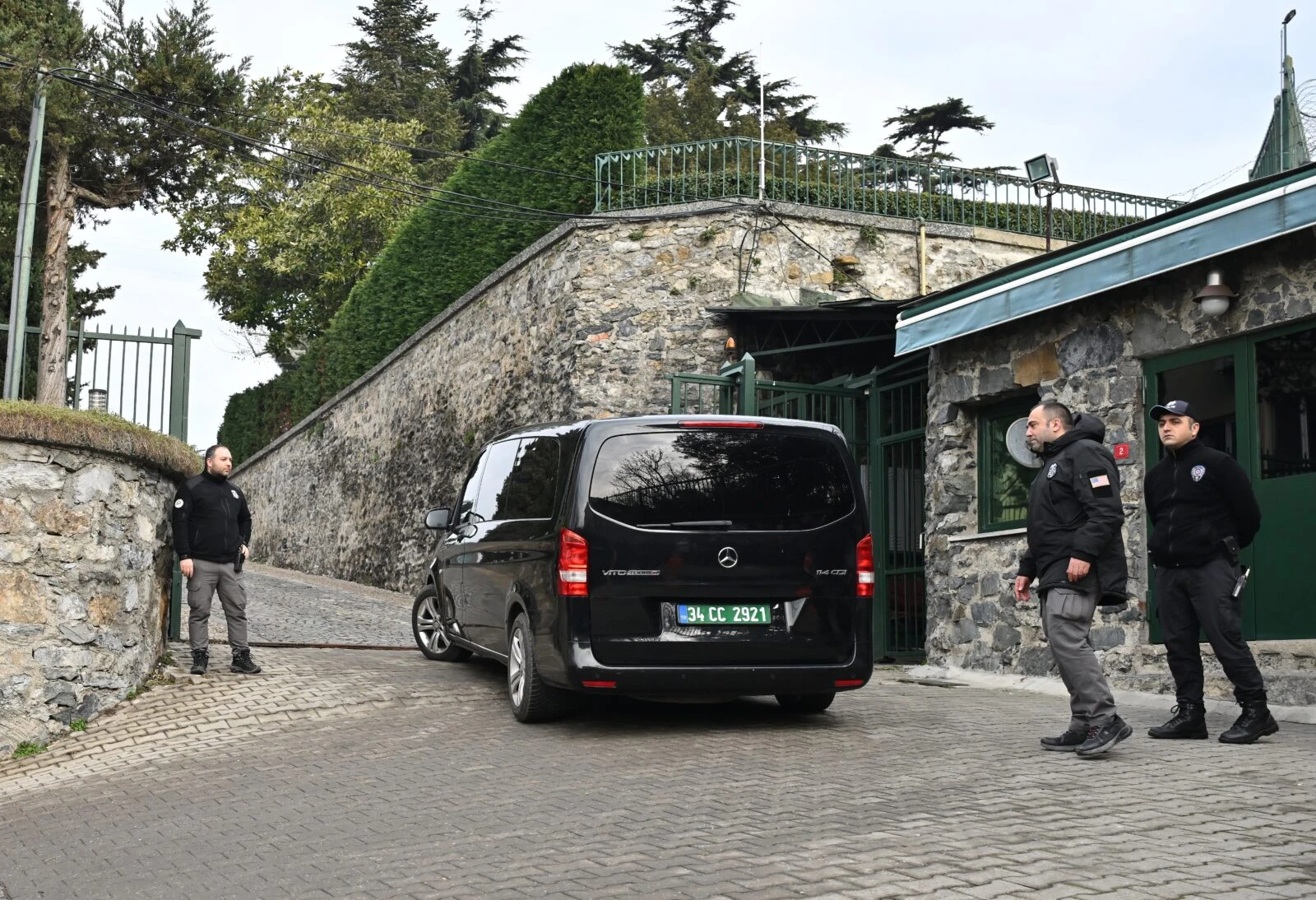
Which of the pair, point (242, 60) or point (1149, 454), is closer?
point (1149, 454)

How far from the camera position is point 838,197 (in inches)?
678

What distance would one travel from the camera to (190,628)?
380 inches

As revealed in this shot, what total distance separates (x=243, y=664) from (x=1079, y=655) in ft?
20.5

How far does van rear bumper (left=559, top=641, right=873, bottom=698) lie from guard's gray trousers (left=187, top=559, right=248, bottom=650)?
11.9 feet

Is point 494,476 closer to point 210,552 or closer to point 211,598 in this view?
point 210,552

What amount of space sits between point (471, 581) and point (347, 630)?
5143 mm

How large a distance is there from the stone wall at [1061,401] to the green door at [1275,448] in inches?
8.5

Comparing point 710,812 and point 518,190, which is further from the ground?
point 518,190

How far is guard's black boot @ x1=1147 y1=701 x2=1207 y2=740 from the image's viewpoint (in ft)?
→ 23.4

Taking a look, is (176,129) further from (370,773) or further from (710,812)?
(710,812)

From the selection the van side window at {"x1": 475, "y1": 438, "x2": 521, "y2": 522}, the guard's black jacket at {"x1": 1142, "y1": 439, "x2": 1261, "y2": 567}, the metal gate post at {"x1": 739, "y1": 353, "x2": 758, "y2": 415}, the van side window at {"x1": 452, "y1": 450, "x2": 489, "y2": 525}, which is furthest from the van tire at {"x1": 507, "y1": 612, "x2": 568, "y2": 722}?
the metal gate post at {"x1": 739, "y1": 353, "x2": 758, "y2": 415}

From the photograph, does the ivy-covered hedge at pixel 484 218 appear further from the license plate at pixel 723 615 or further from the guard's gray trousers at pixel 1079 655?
the guard's gray trousers at pixel 1079 655

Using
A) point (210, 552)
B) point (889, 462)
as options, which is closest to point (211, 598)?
point (210, 552)

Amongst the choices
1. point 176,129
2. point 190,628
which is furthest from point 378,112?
point 190,628
